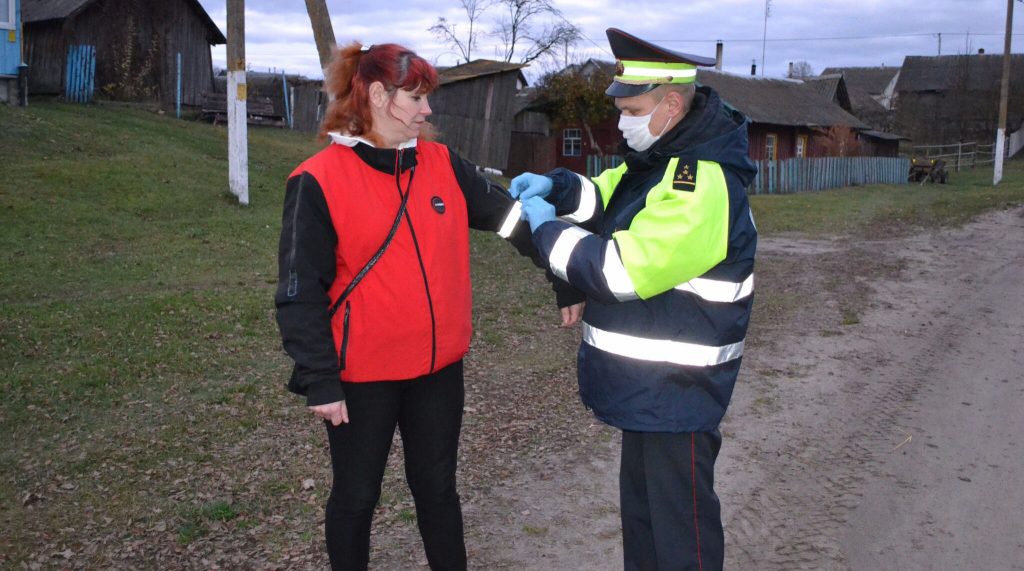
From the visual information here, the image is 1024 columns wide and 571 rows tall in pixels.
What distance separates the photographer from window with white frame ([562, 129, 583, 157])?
3231 centimetres

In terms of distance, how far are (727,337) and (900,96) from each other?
6006 centimetres

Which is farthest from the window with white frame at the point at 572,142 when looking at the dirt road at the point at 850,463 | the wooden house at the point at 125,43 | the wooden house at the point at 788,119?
the dirt road at the point at 850,463

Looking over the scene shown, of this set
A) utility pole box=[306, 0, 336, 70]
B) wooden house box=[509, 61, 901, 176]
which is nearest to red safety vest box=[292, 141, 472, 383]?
utility pole box=[306, 0, 336, 70]

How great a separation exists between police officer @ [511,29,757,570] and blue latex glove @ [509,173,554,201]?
113 millimetres

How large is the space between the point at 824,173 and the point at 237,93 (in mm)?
23485

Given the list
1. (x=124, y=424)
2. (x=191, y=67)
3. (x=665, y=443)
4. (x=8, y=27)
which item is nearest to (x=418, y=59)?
(x=665, y=443)

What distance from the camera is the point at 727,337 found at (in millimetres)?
2949

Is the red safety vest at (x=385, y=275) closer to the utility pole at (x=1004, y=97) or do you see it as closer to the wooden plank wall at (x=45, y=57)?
the wooden plank wall at (x=45, y=57)

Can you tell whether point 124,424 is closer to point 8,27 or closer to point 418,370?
point 418,370

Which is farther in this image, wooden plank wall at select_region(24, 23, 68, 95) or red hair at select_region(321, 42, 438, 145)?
wooden plank wall at select_region(24, 23, 68, 95)

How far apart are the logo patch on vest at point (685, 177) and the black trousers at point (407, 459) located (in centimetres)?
108

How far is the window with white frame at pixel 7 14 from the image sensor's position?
1788cm

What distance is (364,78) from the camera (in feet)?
10.1

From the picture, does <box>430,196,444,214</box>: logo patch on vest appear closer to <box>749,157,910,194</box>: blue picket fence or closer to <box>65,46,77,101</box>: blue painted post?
<box>65,46,77,101</box>: blue painted post
